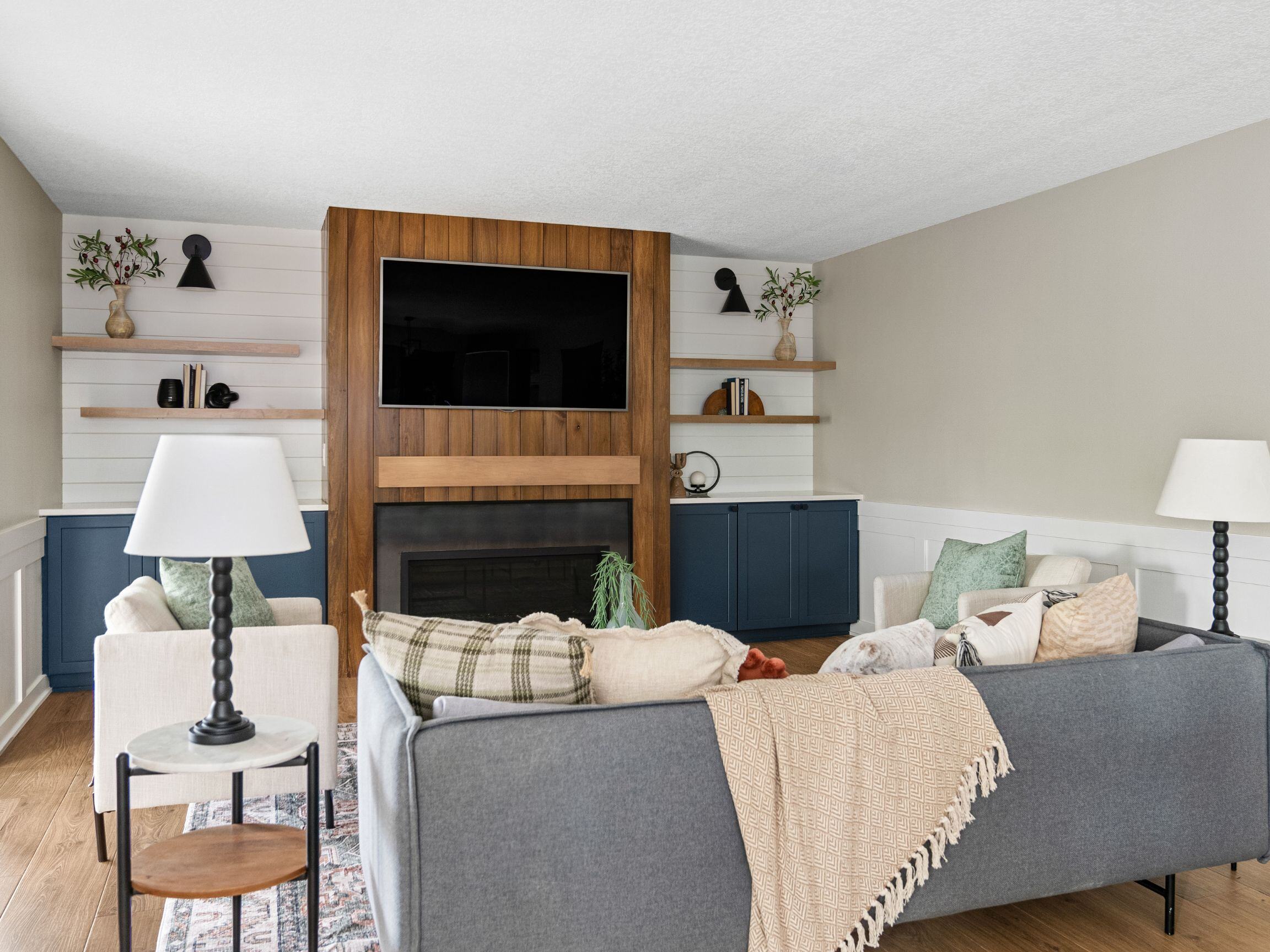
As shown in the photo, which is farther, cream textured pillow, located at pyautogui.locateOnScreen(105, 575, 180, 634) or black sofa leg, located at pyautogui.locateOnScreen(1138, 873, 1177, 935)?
cream textured pillow, located at pyautogui.locateOnScreen(105, 575, 180, 634)

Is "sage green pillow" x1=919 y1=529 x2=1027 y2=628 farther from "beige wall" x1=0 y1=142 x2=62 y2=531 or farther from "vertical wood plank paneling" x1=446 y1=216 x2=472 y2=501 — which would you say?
"beige wall" x1=0 y1=142 x2=62 y2=531

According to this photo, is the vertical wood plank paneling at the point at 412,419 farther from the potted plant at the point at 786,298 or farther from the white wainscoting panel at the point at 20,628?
the potted plant at the point at 786,298

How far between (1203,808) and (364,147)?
3.54 m

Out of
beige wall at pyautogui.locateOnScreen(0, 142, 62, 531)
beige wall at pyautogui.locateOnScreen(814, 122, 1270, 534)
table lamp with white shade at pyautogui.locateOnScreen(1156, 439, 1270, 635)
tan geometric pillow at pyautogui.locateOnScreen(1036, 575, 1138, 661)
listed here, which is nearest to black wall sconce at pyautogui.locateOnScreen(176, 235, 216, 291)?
beige wall at pyautogui.locateOnScreen(0, 142, 62, 531)

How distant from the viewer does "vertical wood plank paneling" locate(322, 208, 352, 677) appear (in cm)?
490

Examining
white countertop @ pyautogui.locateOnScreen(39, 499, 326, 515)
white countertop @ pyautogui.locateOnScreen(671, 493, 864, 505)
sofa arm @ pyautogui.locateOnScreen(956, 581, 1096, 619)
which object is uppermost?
white countertop @ pyautogui.locateOnScreen(671, 493, 864, 505)

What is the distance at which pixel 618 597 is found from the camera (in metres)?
4.68

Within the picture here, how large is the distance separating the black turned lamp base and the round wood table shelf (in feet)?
0.72

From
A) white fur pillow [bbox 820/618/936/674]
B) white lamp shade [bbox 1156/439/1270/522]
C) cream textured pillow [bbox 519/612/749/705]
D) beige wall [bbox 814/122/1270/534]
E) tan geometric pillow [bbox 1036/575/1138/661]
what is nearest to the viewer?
cream textured pillow [bbox 519/612/749/705]

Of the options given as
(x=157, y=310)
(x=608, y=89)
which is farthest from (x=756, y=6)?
(x=157, y=310)

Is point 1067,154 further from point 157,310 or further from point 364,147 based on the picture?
point 157,310

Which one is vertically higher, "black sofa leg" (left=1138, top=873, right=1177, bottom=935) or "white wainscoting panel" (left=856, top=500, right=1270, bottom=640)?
"white wainscoting panel" (left=856, top=500, right=1270, bottom=640)

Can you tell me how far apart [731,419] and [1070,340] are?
2.11 metres

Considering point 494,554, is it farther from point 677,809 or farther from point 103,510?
point 677,809
